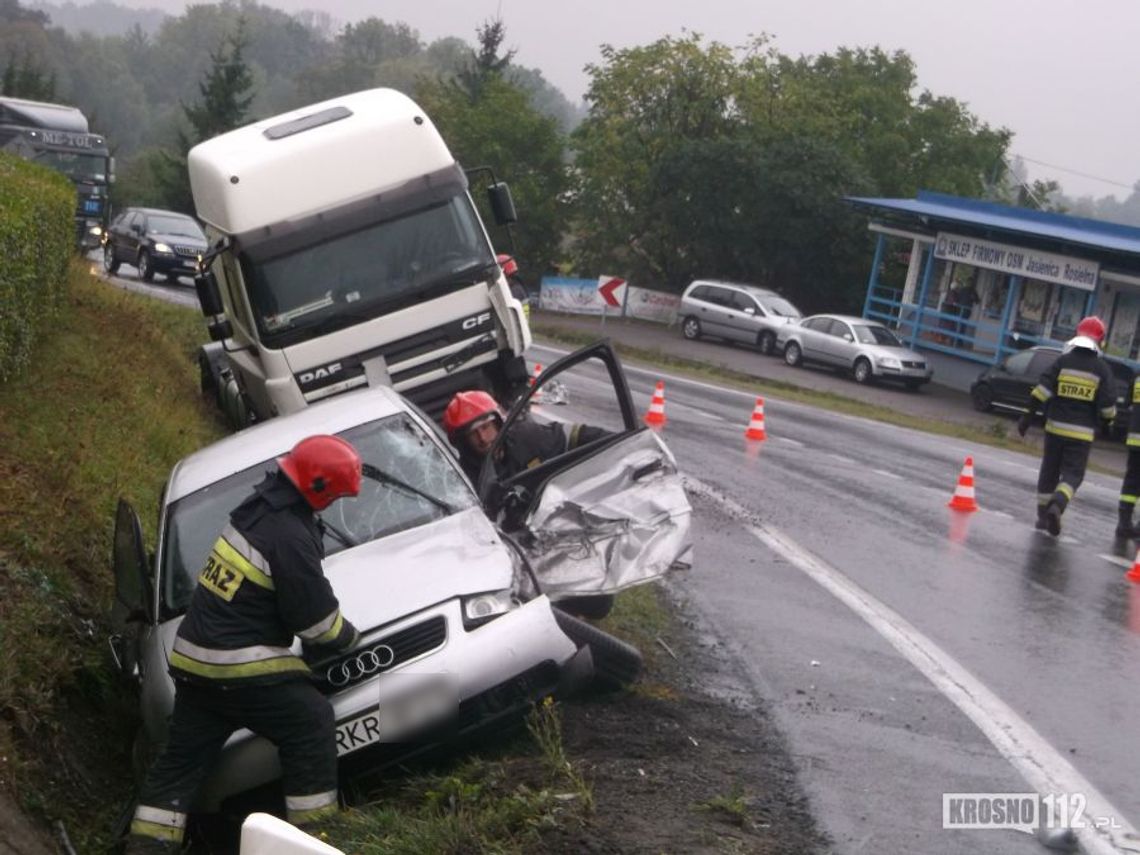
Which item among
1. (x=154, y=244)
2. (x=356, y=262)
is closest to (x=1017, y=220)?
(x=154, y=244)

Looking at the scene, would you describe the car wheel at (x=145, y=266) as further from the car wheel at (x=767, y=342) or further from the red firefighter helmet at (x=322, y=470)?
the red firefighter helmet at (x=322, y=470)

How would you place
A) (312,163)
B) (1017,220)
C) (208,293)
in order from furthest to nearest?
(1017,220), (208,293), (312,163)

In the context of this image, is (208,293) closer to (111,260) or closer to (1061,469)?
(1061,469)

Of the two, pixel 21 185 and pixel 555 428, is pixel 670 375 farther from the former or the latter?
pixel 555 428

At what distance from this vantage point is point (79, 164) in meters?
40.5

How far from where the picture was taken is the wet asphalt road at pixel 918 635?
262 inches

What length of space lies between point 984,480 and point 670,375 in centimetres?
1375

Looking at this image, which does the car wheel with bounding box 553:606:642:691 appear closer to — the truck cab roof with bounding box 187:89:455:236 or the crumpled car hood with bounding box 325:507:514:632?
the crumpled car hood with bounding box 325:507:514:632

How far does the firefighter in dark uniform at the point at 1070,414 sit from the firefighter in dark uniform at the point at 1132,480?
239 millimetres

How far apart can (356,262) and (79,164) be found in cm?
3056

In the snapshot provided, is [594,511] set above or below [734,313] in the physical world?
above

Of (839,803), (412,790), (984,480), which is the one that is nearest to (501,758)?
(412,790)

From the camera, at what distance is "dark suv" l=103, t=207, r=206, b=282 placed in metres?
34.7
